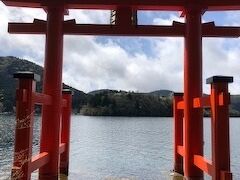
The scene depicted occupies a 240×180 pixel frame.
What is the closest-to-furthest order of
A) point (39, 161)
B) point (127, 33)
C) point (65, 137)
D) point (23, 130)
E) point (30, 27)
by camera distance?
point (23, 130) < point (39, 161) < point (127, 33) < point (30, 27) < point (65, 137)

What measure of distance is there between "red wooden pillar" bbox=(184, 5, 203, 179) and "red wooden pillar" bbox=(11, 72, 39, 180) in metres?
3.35

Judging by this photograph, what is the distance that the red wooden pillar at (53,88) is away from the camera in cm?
806

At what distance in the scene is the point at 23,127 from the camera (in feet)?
20.0

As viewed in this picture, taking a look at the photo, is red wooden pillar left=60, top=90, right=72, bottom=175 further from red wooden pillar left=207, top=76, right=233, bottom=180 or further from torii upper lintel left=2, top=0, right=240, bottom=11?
red wooden pillar left=207, top=76, right=233, bottom=180

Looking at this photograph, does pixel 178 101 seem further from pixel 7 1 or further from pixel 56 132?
pixel 7 1

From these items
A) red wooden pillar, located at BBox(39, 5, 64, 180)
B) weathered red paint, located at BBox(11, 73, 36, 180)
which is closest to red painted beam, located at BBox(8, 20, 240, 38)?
red wooden pillar, located at BBox(39, 5, 64, 180)

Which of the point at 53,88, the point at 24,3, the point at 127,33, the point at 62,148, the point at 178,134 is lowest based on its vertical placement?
the point at 62,148

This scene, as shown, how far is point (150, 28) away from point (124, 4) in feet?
2.50

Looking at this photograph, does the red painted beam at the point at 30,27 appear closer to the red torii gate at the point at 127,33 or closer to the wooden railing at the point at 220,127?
the red torii gate at the point at 127,33

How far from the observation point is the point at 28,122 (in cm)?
625

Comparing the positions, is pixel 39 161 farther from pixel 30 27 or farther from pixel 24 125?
pixel 30 27

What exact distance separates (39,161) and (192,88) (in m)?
3.37

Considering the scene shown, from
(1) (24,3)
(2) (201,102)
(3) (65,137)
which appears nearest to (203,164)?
(2) (201,102)

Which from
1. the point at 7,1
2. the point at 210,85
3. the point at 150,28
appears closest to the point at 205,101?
the point at 210,85
